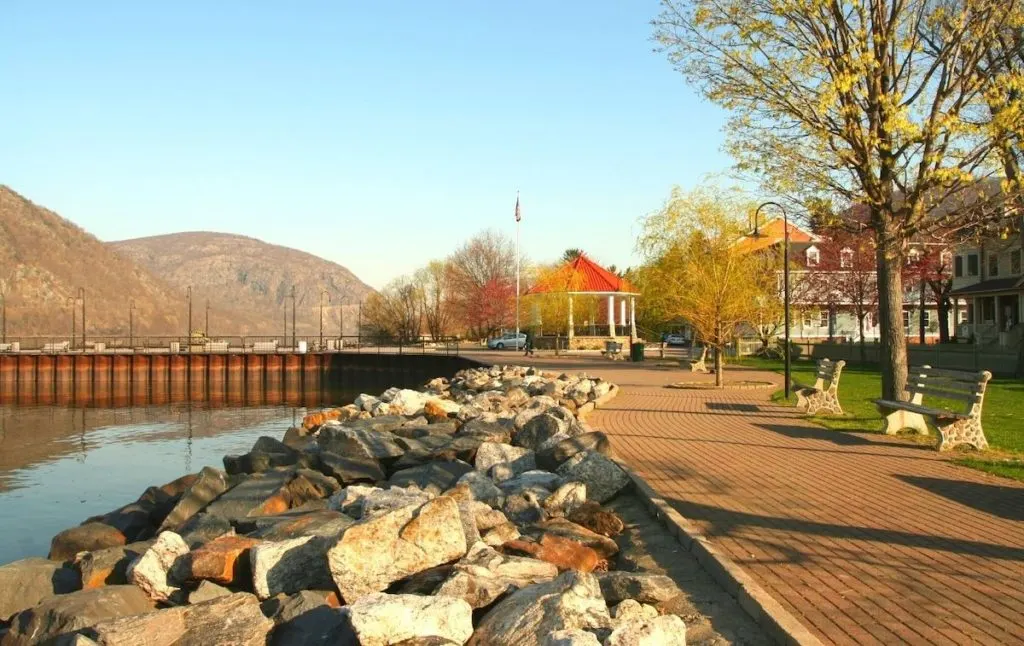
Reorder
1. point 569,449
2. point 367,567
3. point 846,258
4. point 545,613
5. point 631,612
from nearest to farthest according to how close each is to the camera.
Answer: point 545,613, point 631,612, point 367,567, point 569,449, point 846,258

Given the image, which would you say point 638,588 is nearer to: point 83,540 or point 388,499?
point 388,499

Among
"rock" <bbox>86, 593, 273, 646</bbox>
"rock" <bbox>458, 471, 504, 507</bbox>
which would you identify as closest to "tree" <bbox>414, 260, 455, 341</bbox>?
"rock" <bbox>458, 471, 504, 507</bbox>

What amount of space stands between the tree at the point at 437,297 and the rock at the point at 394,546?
8340 cm

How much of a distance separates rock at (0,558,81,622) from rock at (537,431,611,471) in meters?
5.62

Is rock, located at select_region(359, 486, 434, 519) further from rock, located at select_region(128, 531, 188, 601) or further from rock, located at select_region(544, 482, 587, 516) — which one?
rock, located at select_region(128, 531, 188, 601)

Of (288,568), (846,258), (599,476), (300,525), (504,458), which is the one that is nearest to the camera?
(288,568)

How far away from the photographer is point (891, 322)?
641 inches

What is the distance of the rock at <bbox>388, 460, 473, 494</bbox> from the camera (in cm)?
1184

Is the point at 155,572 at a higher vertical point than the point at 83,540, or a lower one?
higher

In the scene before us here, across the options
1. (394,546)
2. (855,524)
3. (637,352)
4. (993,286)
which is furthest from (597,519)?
(993,286)

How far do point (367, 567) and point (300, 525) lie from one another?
2229 millimetres

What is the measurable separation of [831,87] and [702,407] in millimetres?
7626

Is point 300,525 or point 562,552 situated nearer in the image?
point 562,552

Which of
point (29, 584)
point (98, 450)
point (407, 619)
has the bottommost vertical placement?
point (98, 450)
